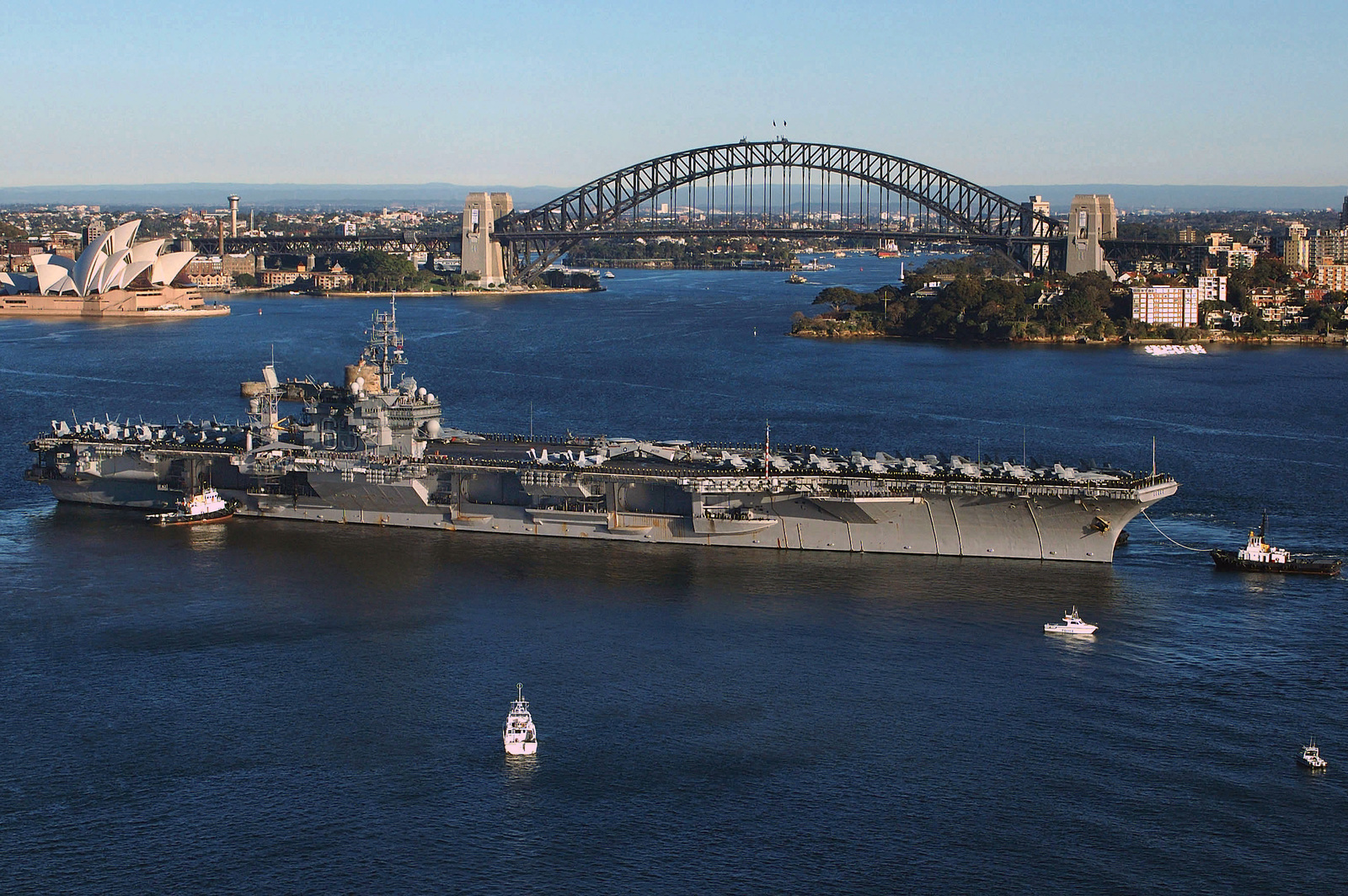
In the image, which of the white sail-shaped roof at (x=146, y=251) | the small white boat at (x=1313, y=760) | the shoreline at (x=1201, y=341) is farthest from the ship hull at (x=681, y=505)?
the white sail-shaped roof at (x=146, y=251)

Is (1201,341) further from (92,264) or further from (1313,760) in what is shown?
(92,264)

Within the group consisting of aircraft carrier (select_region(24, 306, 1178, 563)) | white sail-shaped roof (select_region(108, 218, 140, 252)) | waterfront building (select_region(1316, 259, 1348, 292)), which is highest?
white sail-shaped roof (select_region(108, 218, 140, 252))

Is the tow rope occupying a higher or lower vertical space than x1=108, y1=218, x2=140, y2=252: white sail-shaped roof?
lower

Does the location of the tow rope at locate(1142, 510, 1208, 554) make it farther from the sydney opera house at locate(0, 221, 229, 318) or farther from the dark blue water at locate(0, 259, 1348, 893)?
the sydney opera house at locate(0, 221, 229, 318)

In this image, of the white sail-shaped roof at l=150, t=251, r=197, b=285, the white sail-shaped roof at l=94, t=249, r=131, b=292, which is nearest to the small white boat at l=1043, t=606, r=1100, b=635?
the white sail-shaped roof at l=94, t=249, r=131, b=292

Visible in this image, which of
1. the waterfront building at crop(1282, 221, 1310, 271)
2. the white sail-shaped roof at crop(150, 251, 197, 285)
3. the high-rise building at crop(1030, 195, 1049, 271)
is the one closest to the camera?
the white sail-shaped roof at crop(150, 251, 197, 285)

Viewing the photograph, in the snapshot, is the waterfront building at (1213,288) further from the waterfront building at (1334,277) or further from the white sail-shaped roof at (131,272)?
the white sail-shaped roof at (131,272)

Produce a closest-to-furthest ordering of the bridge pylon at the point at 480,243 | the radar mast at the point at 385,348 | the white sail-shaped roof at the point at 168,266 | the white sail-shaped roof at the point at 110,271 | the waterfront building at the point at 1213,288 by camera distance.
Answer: the radar mast at the point at 385,348 → the waterfront building at the point at 1213,288 → the white sail-shaped roof at the point at 110,271 → the white sail-shaped roof at the point at 168,266 → the bridge pylon at the point at 480,243

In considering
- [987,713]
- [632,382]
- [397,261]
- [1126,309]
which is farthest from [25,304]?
[987,713]
